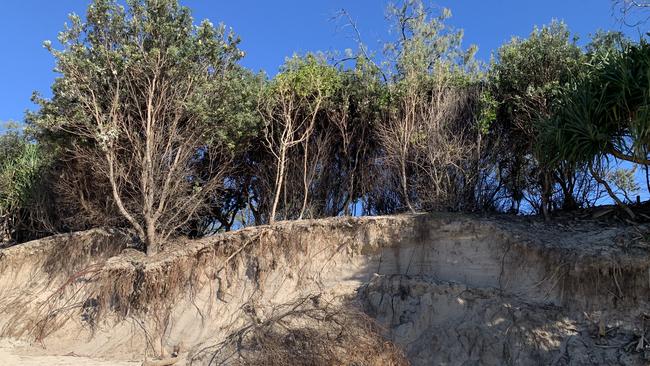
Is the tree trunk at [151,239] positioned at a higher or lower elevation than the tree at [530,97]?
lower

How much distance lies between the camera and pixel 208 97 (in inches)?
629

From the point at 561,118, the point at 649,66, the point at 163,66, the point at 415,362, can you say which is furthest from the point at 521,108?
the point at 163,66

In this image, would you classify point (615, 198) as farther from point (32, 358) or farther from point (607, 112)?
point (32, 358)

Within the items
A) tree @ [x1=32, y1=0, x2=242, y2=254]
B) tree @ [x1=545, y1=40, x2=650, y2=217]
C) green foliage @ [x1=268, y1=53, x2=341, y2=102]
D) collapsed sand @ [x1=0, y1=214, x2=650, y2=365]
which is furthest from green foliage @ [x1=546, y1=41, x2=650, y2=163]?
tree @ [x1=32, y1=0, x2=242, y2=254]

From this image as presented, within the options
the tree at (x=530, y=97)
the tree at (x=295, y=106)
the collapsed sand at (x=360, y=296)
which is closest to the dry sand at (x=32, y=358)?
the collapsed sand at (x=360, y=296)

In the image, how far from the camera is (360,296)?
1223 cm

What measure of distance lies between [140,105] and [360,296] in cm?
824

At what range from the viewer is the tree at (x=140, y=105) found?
15.1m

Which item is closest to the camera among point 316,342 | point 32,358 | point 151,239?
point 316,342

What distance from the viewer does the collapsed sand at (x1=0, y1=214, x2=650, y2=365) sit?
1004cm

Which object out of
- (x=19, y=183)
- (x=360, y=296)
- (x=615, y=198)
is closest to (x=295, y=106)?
(x=360, y=296)

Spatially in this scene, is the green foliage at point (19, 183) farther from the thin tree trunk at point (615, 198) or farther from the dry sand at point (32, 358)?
the thin tree trunk at point (615, 198)

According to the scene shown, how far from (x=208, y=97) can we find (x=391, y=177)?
565cm

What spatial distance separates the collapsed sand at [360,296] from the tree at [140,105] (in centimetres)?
143
